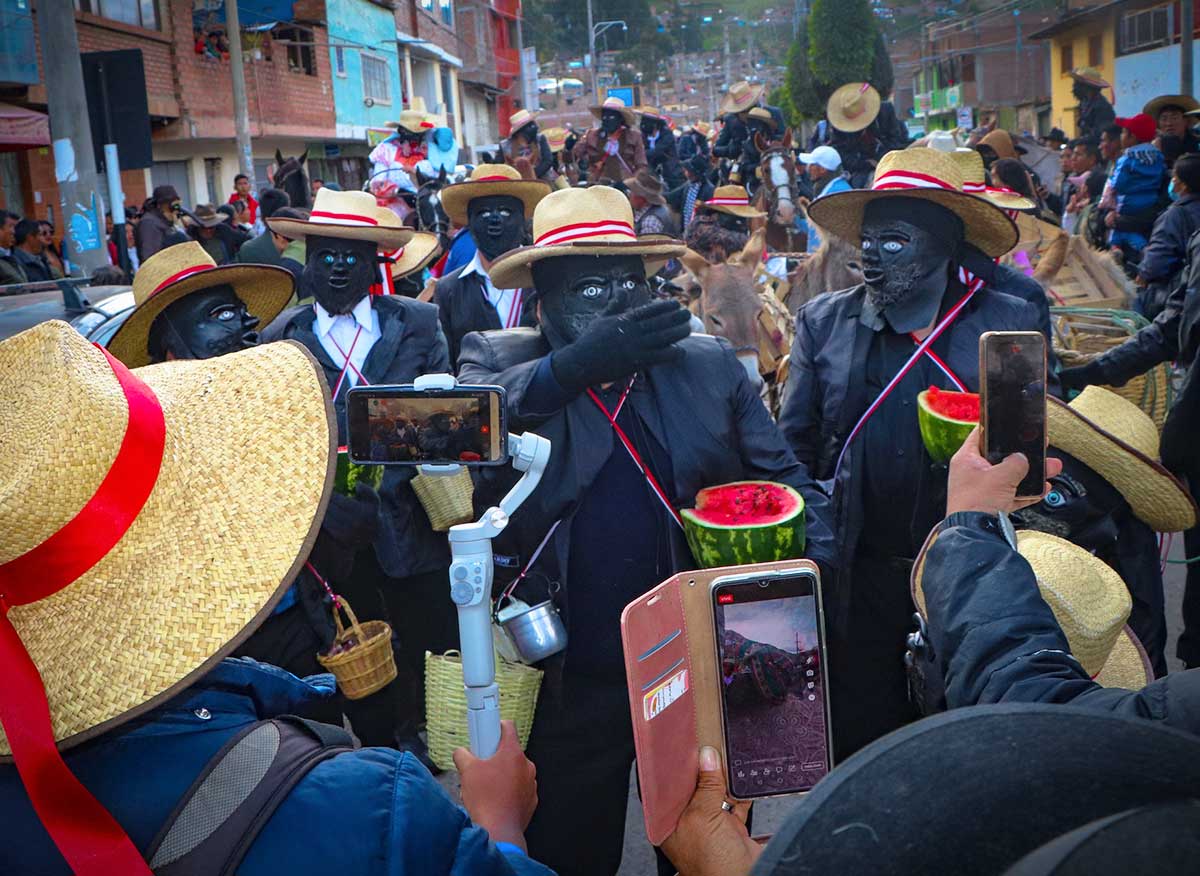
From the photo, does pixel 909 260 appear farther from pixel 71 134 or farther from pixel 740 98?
pixel 740 98

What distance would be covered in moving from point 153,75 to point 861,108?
16.4m

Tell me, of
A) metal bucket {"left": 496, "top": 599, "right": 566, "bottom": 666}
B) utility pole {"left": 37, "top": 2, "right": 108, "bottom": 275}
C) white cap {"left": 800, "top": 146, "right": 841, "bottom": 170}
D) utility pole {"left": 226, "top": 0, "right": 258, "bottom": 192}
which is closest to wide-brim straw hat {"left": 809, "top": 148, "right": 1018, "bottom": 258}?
metal bucket {"left": 496, "top": 599, "right": 566, "bottom": 666}

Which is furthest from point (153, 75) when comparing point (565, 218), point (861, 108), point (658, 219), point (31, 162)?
point (565, 218)

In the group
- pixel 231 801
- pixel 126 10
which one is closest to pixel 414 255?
pixel 231 801

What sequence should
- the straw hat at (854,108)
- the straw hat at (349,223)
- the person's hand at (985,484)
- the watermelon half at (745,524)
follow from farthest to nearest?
1. the straw hat at (854,108)
2. the straw hat at (349,223)
3. the watermelon half at (745,524)
4. the person's hand at (985,484)

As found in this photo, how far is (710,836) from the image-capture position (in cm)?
200

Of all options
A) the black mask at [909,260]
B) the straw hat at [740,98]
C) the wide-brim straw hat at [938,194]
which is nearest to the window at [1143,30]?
the straw hat at [740,98]

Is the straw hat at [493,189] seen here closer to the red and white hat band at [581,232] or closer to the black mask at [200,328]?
the black mask at [200,328]

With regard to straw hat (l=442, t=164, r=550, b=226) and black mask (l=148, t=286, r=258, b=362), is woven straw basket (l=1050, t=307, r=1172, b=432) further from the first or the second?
black mask (l=148, t=286, r=258, b=362)

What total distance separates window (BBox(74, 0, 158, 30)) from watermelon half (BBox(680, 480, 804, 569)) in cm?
2330

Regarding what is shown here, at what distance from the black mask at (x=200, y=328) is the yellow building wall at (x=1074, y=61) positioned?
3116 cm

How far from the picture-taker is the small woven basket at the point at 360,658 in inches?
154

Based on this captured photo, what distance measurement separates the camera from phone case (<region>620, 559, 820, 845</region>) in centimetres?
191

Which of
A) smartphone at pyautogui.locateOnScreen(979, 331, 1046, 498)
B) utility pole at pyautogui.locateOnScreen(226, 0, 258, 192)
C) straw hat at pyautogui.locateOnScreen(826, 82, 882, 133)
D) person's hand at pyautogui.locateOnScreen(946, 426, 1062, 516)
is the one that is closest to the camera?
person's hand at pyautogui.locateOnScreen(946, 426, 1062, 516)
